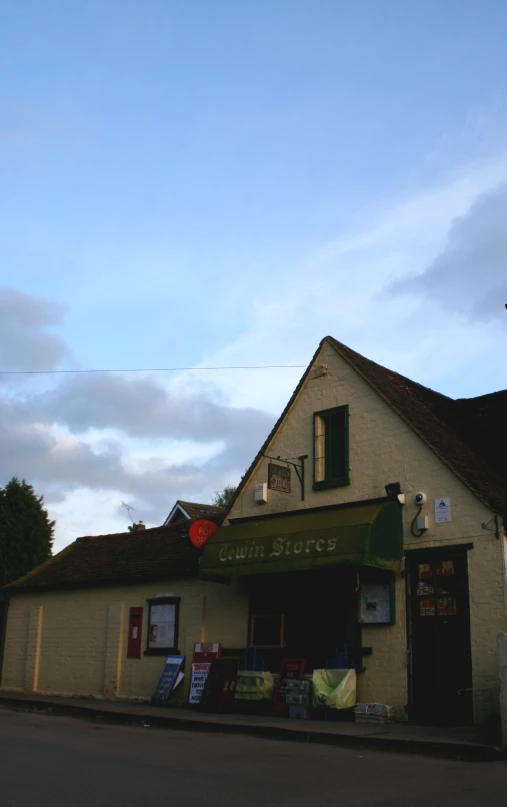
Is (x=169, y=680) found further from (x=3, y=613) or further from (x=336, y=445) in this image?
(x=3, y=613)

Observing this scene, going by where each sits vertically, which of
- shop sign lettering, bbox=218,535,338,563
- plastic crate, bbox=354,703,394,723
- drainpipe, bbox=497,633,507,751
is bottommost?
plastic crate, bbox=354,703,394,723

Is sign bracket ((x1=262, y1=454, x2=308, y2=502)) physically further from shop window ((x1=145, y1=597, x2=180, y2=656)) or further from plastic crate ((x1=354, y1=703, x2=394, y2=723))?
plastic crate ((x1=354, y1=703, x2=394, y2=723))

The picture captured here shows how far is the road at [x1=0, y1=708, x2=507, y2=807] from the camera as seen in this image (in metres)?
7.34

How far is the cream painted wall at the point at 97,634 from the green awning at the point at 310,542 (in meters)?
1.60

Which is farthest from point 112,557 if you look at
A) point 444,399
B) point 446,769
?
point 446,769

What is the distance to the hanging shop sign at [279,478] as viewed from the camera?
57.4 feet

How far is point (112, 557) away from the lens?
23.5m

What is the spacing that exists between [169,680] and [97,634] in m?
3.79

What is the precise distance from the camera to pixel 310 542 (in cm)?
1557

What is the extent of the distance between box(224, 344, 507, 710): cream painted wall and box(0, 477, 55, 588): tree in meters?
14.1

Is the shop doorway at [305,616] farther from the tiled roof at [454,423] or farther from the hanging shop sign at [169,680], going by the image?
the tiled roof at [454,423]

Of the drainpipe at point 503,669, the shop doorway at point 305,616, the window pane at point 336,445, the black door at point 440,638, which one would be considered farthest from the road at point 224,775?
the window pane at point 336,445

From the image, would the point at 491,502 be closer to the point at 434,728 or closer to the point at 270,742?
the point at 434,728

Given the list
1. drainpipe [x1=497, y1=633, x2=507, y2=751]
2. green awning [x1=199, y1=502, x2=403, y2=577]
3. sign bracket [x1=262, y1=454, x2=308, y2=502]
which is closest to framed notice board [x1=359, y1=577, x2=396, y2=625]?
green awning [x1=199, y1=502, x2=403, y2=577]
